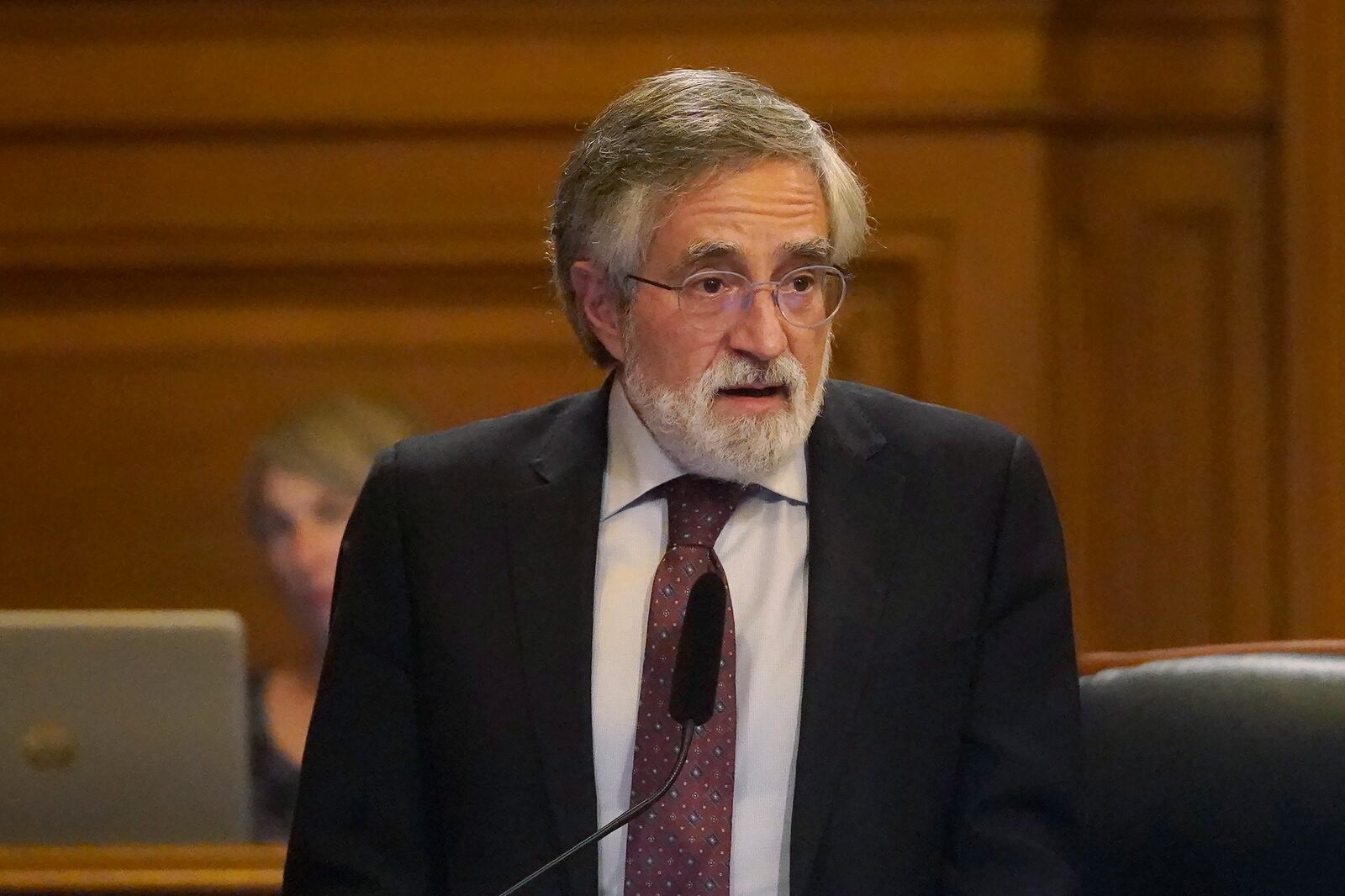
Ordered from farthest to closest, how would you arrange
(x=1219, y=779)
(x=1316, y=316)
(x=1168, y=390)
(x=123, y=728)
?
(x=1168, y=390)
(x=1316, y=316)
(x=123, y=728)
(x=1219, y=779)

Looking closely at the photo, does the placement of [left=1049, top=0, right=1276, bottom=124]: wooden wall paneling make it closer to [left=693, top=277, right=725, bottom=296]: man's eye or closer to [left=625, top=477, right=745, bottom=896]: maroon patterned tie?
[left=693, top=277, right=725, bottom=296]: man's eye

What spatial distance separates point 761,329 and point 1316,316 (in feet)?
4.89

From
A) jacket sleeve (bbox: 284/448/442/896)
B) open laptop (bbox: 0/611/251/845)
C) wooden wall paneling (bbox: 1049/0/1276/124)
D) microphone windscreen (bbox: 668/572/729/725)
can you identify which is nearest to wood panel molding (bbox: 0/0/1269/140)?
wooden wall paneling (bbox: 1049/0/1276/124)

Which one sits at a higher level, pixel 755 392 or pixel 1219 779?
pixel 755 392

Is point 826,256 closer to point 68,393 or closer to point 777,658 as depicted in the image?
point 777,658

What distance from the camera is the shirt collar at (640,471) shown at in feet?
6.15

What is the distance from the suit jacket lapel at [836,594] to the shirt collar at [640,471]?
2 cm

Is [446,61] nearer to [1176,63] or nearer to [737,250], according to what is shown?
[1176,63]

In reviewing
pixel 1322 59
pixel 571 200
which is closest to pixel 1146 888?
pixel 571 200

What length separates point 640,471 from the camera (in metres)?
1.90

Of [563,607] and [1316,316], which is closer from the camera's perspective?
[563,607]

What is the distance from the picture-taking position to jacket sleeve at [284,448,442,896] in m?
1.77

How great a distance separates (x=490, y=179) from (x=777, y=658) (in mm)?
1415

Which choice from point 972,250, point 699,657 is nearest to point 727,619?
point 699,657
